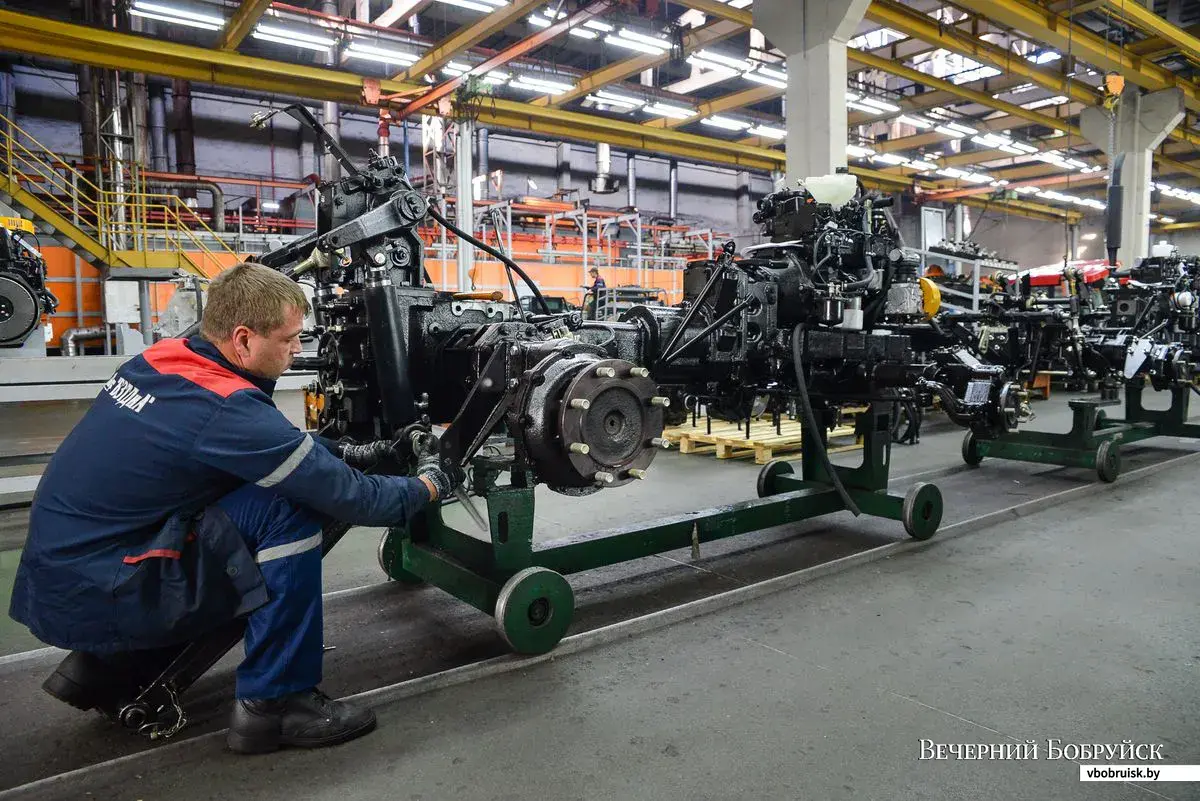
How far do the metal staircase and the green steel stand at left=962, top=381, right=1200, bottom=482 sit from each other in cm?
839

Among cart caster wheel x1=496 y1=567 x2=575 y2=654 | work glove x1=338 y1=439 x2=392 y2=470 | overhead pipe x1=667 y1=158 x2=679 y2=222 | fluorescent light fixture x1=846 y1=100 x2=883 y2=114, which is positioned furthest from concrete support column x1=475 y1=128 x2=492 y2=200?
cart caster wheel x1=496 y1=567 x2=575 y2=654

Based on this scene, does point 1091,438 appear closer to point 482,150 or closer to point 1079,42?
point 1079,42

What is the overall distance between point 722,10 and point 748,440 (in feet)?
20.0

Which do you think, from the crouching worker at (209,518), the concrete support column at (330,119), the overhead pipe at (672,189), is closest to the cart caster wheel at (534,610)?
the crouching worker at (209,518)

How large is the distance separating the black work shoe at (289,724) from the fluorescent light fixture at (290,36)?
8615mm

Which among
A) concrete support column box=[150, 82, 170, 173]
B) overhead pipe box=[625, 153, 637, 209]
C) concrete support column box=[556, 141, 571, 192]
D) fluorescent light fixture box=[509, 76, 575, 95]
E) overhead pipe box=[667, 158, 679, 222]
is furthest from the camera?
overhead pipe box=[667, 158, 679, 222]

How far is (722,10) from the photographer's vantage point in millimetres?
9359

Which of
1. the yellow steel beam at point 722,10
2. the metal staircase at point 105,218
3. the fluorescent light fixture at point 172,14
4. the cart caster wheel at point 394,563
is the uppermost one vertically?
the yellow steel beam at point 722,10

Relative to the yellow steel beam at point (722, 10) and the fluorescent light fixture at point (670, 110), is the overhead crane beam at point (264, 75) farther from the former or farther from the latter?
the yellow steel beam at point (722, 10)

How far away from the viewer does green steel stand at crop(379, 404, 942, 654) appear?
256cm

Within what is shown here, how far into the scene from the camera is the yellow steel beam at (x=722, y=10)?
9141 mm

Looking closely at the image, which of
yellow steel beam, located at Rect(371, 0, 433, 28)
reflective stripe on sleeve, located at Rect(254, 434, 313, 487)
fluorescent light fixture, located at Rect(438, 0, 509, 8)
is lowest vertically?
reflective stripe on sleeve, located at Rect(254, 434, 313, 487)

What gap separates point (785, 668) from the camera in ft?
8.20

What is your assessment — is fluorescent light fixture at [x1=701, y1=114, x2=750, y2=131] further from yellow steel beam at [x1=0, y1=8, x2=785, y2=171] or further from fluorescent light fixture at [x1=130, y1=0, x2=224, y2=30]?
fluorescent light fixture at [x1=130, y1=0, x2=224, y2=30]
